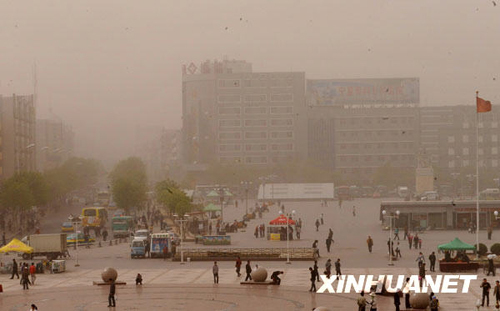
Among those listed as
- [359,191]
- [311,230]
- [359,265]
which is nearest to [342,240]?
[311,230]

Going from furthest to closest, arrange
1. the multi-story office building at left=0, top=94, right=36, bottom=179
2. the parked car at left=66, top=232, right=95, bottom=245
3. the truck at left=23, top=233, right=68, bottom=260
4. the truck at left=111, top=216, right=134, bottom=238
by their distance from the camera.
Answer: the multi-story office building at left=0, top=94, right=36, bottom=179 → the truck at left=111, top=216, right=134, bottom=238 → the parked car at left=66, top=232, right=95, bottom=245 → the truck at left=23, top=233, right=68, bottom=260

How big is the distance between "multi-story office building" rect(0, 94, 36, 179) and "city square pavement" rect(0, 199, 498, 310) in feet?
179

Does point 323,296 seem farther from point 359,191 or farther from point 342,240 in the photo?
point 359,191

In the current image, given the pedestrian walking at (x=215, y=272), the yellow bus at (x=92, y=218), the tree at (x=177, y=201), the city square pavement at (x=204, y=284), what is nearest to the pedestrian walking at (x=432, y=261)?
the city square pavement at (x=204, y=284)

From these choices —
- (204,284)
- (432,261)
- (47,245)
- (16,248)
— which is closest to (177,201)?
(47,245)

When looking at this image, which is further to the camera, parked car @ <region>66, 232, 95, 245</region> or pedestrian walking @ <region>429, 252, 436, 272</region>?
parked car @ <region>66, 232, 95, 245</region>

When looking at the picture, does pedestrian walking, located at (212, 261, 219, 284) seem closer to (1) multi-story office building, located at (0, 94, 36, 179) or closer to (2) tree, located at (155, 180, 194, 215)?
(2) tree, located at (155, 180, 194, 215)

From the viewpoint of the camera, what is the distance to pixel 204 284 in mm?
44188

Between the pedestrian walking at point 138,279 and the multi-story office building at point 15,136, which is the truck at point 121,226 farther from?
the multi-story office building at point 15,136

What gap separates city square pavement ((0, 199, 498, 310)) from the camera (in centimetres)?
3703

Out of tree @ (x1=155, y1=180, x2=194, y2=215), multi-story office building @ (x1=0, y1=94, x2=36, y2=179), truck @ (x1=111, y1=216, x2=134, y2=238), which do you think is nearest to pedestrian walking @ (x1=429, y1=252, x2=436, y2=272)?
tree @ (x1=155, y1=180, x2=194, y2=215)

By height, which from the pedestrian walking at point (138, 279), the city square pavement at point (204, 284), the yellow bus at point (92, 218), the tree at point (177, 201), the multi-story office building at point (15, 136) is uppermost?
the multi-story office building at point (15, 136)

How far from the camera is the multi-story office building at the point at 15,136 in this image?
121m

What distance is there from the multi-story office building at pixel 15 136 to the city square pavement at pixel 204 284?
54.6m
